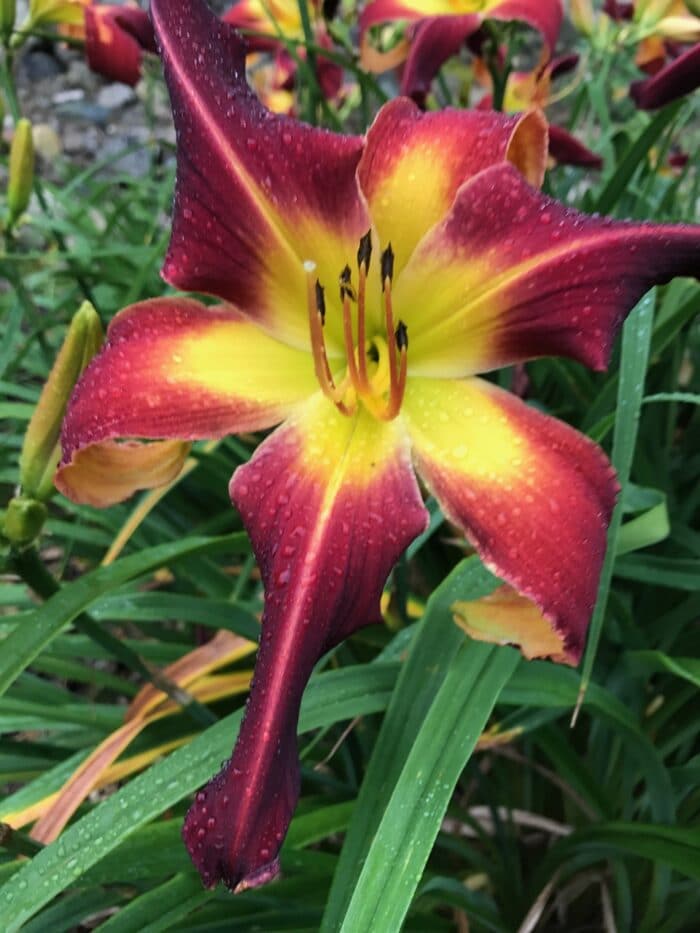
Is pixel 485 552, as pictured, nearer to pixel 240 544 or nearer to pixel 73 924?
pixel 240 544

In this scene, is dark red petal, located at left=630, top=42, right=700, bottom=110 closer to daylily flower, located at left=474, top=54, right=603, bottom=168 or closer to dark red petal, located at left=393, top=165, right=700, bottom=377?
daylily flower, located at left=474, top=54, right=603, bottom=168

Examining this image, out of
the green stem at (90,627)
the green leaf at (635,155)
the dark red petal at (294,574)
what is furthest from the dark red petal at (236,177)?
the green leaf at (635,155)

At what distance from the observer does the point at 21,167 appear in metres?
0.85

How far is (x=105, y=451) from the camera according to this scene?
1.88 ft

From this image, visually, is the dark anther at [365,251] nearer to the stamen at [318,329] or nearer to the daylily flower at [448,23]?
the stamen at [318,329]

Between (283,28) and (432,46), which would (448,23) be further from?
(283,28)

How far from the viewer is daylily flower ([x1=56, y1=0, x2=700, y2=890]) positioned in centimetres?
47

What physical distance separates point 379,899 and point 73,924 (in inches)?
12.4

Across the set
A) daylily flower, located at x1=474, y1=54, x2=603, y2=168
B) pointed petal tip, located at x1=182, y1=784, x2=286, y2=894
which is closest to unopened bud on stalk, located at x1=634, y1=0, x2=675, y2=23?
daylily flower, located at x1=474, y1=54, x2=603, y2=168

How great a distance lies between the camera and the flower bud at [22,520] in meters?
0.55

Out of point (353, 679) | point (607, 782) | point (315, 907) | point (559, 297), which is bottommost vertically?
point (607, 782)

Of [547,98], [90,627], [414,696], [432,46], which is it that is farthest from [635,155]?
[90,627]

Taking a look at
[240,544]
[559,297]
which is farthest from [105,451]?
[559,297]

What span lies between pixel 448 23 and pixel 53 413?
0.61 m
